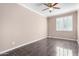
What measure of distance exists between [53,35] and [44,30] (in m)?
0.22

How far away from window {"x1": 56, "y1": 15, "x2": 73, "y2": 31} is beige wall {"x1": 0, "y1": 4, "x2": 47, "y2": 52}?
0.29 metres

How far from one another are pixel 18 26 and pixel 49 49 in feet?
2.61

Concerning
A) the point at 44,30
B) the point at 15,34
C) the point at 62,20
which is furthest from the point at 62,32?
the point at 15,34

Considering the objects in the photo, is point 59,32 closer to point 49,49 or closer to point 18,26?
point 49,49

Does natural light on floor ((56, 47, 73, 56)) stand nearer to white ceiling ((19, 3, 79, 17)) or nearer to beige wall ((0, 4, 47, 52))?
beige wall ((0, 4, 47, 52))

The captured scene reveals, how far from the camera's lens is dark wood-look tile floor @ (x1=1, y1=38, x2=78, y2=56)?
173cm

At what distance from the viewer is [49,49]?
6.29 ft

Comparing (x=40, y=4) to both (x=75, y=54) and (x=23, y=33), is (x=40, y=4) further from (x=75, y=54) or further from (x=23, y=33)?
(x=75, y=54)

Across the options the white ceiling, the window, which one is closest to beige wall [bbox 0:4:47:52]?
the white ceiling

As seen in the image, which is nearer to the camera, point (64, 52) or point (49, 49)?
point (64, 52)

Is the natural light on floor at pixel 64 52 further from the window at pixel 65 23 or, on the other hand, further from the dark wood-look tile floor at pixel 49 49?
the window at pixel 65 23

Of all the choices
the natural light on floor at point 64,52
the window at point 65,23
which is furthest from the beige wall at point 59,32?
the natural light on floor at point 64,52

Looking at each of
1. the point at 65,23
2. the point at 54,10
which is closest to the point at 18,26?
the point at 54,10

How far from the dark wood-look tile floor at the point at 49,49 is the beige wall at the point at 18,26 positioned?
12 cm
